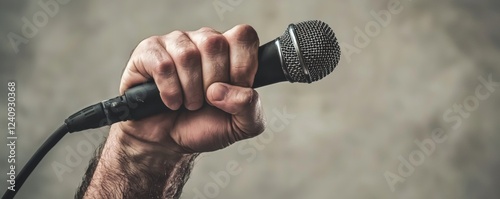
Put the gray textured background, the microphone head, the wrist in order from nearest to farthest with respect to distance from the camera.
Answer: the microphone head
the wrist
the gray textured background

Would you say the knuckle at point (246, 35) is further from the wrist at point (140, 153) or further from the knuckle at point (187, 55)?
the wrist at point (140, 153)

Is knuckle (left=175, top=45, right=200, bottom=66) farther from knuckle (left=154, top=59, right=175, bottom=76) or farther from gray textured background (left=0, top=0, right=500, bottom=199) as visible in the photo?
gray textured background (left=0, top=0, right=500, bottom=199)

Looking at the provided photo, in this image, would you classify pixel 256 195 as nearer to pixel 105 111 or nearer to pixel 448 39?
pixel 448 39

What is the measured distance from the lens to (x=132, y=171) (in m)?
1.24

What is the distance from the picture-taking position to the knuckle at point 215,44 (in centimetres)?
93

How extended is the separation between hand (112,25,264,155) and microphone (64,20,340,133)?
0.02m

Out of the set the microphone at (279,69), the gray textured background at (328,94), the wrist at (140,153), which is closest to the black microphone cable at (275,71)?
the microphone at (279,69)

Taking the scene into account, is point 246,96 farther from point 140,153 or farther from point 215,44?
point 140,153

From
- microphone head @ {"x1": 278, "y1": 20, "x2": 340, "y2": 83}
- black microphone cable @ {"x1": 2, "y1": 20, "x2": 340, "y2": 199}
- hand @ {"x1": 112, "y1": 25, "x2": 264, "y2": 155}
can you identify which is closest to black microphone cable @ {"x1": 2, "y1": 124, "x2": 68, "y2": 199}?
black microphone cable @ {"x1": 2, "y1": 20, "x2": 340, "y2": 199}

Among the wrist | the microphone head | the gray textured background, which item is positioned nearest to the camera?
the microphone head

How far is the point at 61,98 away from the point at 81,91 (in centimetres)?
7

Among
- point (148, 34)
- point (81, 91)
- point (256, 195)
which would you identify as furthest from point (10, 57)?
point (256, 195)

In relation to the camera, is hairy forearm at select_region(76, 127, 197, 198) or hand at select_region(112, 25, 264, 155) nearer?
hand at select_region(112, 25, 264, 155)

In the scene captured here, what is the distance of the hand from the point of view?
92cm
